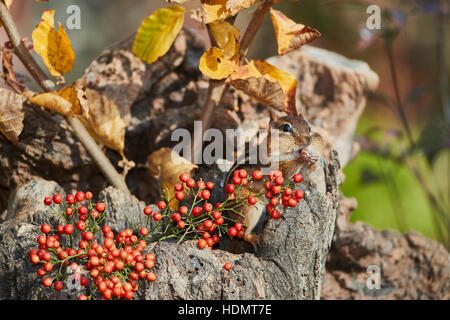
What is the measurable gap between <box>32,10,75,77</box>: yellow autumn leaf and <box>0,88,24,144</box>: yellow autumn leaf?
107 mm

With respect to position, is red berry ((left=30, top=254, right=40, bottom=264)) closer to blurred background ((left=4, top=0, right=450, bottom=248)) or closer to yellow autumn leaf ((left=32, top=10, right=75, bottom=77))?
yellow autumn leaf ((left=32, top=10, right=75, bottom=77))

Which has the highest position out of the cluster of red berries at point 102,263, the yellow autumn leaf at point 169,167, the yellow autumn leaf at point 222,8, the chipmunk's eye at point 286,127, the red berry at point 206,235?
the yellow autumn leaf at point 222,8

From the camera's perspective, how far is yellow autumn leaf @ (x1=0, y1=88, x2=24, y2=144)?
1.08 meters

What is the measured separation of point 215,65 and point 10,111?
17.4 inches

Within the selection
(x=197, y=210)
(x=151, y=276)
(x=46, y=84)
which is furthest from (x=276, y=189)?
(x=46, y=84)

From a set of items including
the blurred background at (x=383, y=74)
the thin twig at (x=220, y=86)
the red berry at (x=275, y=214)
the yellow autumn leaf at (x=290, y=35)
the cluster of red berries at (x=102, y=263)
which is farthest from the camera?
the blurred background at (x=383, y=74)

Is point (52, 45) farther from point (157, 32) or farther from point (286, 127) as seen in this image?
point (286, 127)

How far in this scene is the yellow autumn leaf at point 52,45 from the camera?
1111 millimetres

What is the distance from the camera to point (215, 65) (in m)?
1.06

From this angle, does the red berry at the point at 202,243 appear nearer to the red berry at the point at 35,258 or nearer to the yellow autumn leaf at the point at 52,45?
the red berry at the point at 35,258

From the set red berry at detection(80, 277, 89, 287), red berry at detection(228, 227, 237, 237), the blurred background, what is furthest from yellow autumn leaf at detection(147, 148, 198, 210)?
the blurred background

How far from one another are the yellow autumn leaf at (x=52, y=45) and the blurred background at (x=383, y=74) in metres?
0.73

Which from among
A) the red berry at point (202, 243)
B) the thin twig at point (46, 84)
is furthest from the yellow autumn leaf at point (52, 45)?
the red berry at point (202, 243)
